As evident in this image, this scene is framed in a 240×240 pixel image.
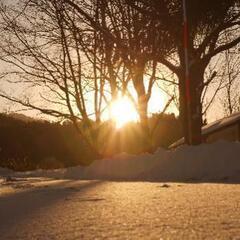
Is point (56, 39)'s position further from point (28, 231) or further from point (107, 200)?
point (28, 231)

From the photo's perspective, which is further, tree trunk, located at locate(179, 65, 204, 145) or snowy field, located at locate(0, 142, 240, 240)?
tree trunk, located at locate(179, 65, 204, 145)

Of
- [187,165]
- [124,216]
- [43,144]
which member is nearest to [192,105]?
[187,165]

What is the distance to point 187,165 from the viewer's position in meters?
9.25

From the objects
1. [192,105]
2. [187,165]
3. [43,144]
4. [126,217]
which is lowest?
[126,217]

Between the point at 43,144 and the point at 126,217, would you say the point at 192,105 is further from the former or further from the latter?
the point at 43,144

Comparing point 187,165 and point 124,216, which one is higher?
point 187,165

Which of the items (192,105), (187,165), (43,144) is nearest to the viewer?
(187,165)

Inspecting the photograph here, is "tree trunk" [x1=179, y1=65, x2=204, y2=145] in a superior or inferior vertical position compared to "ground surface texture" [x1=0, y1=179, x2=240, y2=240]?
superior

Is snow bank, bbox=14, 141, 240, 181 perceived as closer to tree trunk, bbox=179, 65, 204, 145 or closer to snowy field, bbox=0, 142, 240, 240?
tree trunk, bbox=179, 65, 204, 145

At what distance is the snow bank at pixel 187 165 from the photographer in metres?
8.58

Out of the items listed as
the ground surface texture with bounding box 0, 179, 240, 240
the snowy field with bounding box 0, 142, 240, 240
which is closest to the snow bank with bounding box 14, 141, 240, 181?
the snowy field with bounding box 0, 142, 240, 240

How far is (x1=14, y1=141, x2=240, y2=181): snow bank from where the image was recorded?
28.1ft

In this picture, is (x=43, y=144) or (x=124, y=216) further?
A: (x=43, y=144)

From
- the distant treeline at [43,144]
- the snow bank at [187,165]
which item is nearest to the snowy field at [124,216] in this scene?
the snow bank at [187,165]
